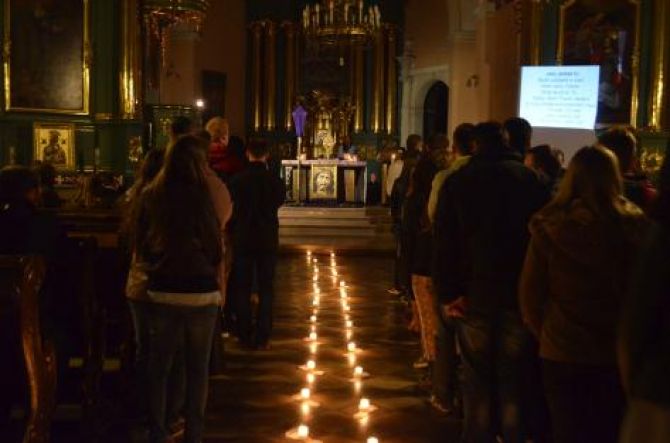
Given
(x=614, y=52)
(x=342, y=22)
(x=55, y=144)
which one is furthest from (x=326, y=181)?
(x=614, y=52)

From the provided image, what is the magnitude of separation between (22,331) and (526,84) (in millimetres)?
7100

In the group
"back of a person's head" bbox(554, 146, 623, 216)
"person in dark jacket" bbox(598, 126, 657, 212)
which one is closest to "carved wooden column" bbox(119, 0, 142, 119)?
"person in dark jacket" bbox(598, 126, 657, 212)

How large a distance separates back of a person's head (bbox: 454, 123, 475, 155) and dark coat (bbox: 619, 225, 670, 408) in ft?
9.15

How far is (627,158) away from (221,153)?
11.3ft

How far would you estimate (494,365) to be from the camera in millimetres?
3688

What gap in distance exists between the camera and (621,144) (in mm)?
3934

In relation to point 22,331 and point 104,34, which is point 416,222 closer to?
point 22,331

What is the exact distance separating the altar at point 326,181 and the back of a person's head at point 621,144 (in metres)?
15.0

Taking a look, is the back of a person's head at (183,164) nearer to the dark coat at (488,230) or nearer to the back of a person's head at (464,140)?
the dark coat at (488,230)

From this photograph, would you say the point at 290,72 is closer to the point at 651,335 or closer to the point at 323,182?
the point at 323,182

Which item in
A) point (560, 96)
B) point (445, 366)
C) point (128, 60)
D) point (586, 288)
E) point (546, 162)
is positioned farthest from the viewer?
point (128, 60)

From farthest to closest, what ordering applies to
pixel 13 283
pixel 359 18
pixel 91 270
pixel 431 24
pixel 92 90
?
pixel 431 24 → pixel 359 18 → pixel 92 90 → pixel 91 270 → pixel 13 283

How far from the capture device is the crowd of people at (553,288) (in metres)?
1.89

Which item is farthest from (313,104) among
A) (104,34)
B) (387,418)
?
(387,418)
